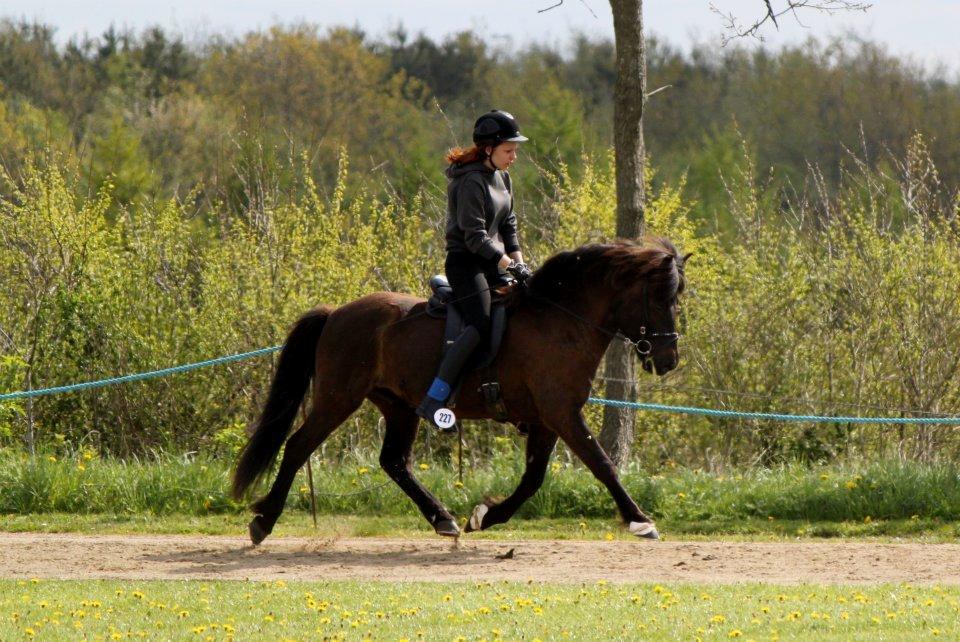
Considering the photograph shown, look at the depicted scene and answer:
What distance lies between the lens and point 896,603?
7.36m

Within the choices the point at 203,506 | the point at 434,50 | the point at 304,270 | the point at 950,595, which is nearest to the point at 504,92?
the point at 434,50

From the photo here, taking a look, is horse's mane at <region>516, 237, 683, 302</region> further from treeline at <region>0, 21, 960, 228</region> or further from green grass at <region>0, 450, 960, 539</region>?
treeline at <region>0, 21, 960, 228</region>

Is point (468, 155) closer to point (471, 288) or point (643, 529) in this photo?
point (471, 288)

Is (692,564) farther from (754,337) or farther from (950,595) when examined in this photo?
(754,337)

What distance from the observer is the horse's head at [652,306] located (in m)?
9.08

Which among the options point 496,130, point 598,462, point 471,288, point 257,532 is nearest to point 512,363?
point 471,288

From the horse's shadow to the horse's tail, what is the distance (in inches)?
20.6

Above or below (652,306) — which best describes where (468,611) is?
below

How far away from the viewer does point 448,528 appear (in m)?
9.72

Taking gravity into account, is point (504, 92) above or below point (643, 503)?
above

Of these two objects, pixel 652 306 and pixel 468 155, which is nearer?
pixel 652 306

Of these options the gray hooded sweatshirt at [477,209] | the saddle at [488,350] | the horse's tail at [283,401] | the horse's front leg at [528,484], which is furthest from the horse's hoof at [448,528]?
the gray hooded sweatshirt at [477,209]

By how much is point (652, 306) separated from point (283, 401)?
113 inches

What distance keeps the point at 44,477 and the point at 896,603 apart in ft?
25.1
